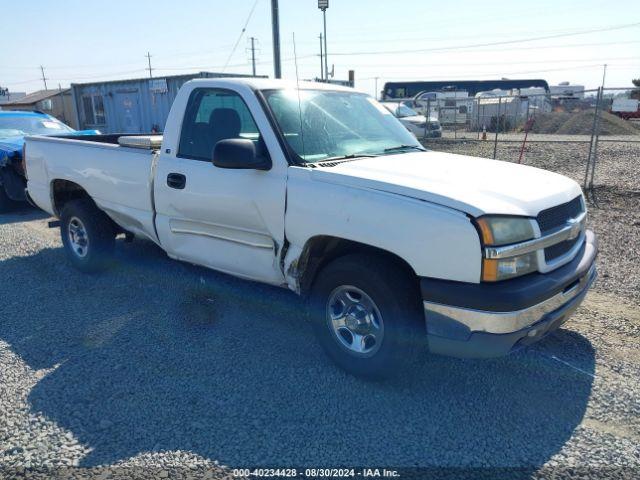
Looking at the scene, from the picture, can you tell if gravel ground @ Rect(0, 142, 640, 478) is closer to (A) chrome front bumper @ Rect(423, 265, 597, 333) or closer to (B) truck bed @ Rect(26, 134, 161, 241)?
(A) chrome front bumper @ Rect(423, 265, 597, 333)

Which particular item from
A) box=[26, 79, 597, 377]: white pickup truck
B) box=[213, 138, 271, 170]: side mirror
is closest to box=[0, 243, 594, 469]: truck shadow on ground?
box=[26, 79, 597, 377]: white pickup truck

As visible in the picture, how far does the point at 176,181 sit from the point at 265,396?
1996mm

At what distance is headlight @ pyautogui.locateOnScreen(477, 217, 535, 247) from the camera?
9.24 feet

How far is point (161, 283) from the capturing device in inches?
214

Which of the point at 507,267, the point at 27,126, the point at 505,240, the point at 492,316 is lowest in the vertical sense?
the point at 492,316

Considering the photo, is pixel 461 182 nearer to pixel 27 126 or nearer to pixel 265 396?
pixel 265 396

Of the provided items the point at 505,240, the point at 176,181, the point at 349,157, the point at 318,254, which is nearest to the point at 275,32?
the point at 176,181

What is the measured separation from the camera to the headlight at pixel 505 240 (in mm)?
2820

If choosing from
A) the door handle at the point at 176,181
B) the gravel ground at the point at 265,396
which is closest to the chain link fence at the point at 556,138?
the gravel ground at the point at 265,396

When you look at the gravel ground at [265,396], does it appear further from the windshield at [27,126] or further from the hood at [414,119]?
the hood at [414,119]

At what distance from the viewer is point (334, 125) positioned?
411 cm

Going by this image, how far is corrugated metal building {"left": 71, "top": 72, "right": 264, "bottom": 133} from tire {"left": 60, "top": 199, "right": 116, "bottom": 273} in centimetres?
1170

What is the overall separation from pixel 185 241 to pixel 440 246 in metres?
2.46

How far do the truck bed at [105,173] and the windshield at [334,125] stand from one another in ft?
4.73
